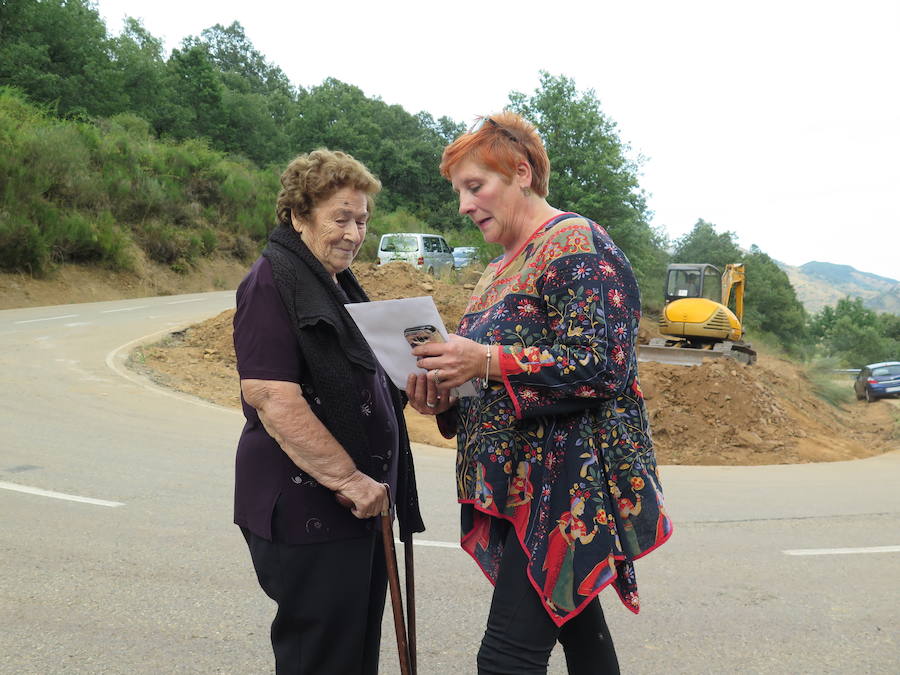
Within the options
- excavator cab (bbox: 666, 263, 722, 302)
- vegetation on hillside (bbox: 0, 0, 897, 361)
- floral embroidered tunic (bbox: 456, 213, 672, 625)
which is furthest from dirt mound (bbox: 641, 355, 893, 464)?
vegetation on hillside (bbox: 0, 0, 897, 361)

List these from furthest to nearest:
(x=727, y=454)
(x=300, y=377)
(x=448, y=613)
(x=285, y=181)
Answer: (x=727, y=454)
(x=448, y=613)
(x=285, y=181)
(x=300, y=377)

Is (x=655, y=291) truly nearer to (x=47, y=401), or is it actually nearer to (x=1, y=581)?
(x=47, y=401)

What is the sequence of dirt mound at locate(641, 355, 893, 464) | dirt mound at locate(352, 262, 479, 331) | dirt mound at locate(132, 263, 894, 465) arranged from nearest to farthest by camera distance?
dirt mound at locate(132, 263, 894, 465) < dirt mound at locate(641, 355, 893, 464) < dirt mound at locate(352, 262, 479, 331)

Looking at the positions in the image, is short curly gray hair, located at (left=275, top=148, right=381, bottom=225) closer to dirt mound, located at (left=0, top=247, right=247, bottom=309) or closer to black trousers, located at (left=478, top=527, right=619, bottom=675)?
black trousers, located at (left=478, top=527, right=619, bottom=675)

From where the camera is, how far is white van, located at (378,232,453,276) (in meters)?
23.7

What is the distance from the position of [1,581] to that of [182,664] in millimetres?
1448

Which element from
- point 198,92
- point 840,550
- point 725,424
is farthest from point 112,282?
point 198,92

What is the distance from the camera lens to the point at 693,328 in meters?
19.0

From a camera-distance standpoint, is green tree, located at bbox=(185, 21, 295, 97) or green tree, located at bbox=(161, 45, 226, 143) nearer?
green tree, located at bbox=(161, 45, 226, 143)

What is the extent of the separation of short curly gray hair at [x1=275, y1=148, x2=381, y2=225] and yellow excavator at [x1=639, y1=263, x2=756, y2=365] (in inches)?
624

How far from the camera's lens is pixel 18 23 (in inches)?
1391

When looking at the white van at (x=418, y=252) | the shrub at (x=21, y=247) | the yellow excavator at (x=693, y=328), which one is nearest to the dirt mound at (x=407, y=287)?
the yellow excavator at (x=693, y=328)

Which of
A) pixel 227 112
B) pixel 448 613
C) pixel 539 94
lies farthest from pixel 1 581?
pixel 227 112

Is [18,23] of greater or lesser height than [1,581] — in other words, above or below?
above
